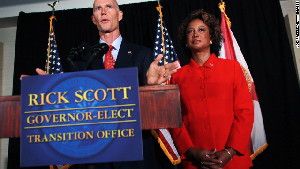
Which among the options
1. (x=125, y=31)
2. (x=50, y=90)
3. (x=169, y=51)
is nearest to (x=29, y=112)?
(x=50, y=90)

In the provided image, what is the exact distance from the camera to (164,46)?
9.68 feet

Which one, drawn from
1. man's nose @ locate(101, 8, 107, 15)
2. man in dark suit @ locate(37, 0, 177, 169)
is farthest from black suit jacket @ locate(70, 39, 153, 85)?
man's nose @ locate(101, 8, 107, 15)

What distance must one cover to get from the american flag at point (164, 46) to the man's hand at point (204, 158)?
60.0 inches

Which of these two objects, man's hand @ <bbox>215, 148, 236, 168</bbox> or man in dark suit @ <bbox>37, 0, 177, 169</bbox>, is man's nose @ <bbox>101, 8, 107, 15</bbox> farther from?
man's hand @ <bbox>215, 148, 236, 168</bbox>

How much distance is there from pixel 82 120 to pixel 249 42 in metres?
2.83

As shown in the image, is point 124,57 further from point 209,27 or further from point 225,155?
point 209,27

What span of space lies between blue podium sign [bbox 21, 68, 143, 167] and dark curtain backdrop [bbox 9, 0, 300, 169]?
2558mm

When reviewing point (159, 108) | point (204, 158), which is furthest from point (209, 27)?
point (159, 108)

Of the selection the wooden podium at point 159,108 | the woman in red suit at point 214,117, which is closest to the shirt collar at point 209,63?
the woman in red suit at point 214,117

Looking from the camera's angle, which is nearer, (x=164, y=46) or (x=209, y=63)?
(x=209, y=63)

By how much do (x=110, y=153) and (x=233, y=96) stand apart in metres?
1.06

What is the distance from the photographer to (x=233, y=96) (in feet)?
5.22

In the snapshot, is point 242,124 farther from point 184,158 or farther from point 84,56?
point 84,56

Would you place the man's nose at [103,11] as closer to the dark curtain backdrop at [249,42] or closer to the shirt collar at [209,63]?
the shirt collar at [209,63]
